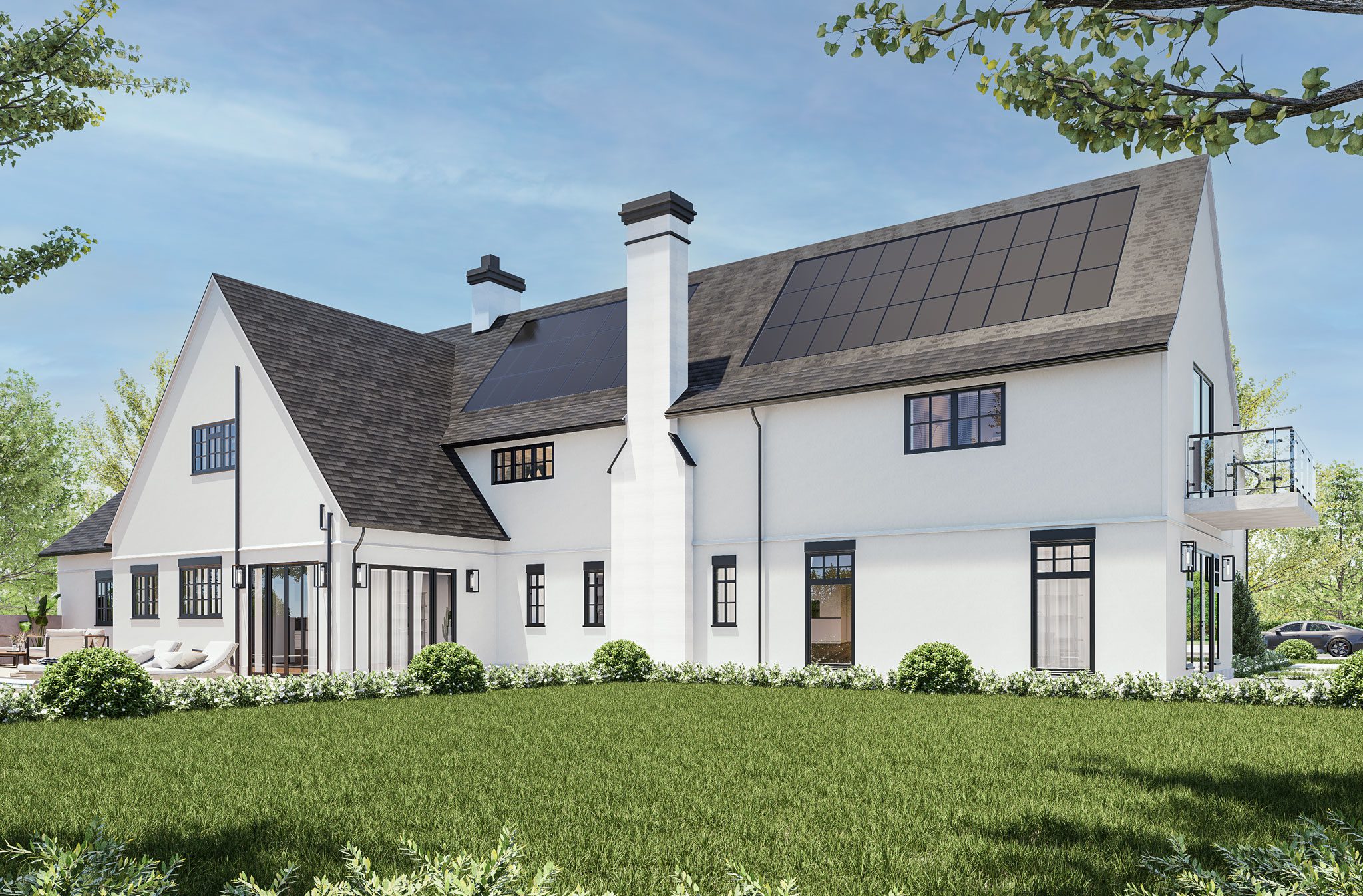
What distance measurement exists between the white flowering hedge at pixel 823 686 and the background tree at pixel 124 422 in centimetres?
2913

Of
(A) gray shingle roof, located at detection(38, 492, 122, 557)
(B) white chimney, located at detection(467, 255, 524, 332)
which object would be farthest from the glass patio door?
(A) gray shingle roof, located at detection(38, 492, 122, 557)

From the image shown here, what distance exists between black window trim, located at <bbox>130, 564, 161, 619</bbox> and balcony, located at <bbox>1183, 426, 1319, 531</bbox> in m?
22.2

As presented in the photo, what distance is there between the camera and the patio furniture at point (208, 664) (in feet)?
68.6

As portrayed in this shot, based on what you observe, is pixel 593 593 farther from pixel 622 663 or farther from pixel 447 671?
pixel 447 671

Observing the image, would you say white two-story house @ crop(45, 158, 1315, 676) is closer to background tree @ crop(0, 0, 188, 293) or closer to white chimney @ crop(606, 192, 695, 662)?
white chimney @ crop(606, 192, 695, 662)

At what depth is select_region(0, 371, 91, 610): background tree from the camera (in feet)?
152

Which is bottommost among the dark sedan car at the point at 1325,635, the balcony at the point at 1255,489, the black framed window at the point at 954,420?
the dark sedan car at the point at 1325,635

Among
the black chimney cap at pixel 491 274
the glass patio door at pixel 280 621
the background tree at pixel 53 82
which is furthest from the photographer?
the black chimney cap at pixel 491 274

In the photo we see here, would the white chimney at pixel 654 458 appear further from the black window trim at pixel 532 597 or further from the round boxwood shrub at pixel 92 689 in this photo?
the round boxwood shrub at pixel 92 689

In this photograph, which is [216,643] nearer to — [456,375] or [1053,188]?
[456,375]

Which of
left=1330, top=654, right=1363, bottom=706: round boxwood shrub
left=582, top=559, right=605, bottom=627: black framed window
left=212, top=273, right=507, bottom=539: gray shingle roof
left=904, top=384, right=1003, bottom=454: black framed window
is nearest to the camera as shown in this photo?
left=1330, top=654, right=1363, bottom=706: round boxwood shrub

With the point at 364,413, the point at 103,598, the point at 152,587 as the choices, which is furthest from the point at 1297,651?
the point at 103,598

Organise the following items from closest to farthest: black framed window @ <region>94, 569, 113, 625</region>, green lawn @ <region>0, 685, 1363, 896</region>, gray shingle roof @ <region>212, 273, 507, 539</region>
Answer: green lawn @ <region>0, 685, 1363, 896</region>
gray shingle roof @ <region>212, 273, 507, 539</region>
black framed window @ <region>94, 569, 113, 625</region>

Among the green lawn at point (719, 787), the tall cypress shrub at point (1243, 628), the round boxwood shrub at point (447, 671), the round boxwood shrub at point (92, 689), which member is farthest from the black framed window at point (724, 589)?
the tall cypress shrub at point (1243, 628)
